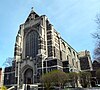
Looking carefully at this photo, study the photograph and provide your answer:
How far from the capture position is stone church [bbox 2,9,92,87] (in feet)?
147

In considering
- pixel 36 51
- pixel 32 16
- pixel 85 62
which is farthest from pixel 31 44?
pixel 85 62

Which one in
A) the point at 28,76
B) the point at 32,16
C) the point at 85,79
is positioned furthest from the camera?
the point at 32,16

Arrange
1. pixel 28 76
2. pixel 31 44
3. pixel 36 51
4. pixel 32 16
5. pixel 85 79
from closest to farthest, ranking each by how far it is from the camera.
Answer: pixel 85 79 → pixel 28 76 → pixel 36 51 → pixel 31 44 → pixel 32 16

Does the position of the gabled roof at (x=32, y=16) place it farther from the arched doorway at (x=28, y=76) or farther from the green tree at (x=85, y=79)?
the green tree at (x=85, y=79)

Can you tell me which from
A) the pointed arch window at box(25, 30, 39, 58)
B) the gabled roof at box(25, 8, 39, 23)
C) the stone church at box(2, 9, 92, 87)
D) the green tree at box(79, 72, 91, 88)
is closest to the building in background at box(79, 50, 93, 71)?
the stone church at box(2, 9, 92, 87)

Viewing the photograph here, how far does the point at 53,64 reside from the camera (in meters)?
43.6

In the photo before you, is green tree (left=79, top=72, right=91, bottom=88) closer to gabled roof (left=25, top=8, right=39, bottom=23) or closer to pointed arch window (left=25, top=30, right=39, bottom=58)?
pointed arch window (left=25, top=30, right=39, bottom=58)

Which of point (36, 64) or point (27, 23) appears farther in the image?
point (27, 23)

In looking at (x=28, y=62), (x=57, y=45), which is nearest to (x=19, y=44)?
(x=28, y=62)

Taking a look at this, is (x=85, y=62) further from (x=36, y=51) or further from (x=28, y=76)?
(x=28, y=76)

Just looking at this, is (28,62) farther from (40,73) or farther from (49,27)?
(49,27)

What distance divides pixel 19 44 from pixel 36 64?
10601mm

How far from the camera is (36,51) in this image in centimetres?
4941

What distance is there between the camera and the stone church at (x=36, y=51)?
147 feet
